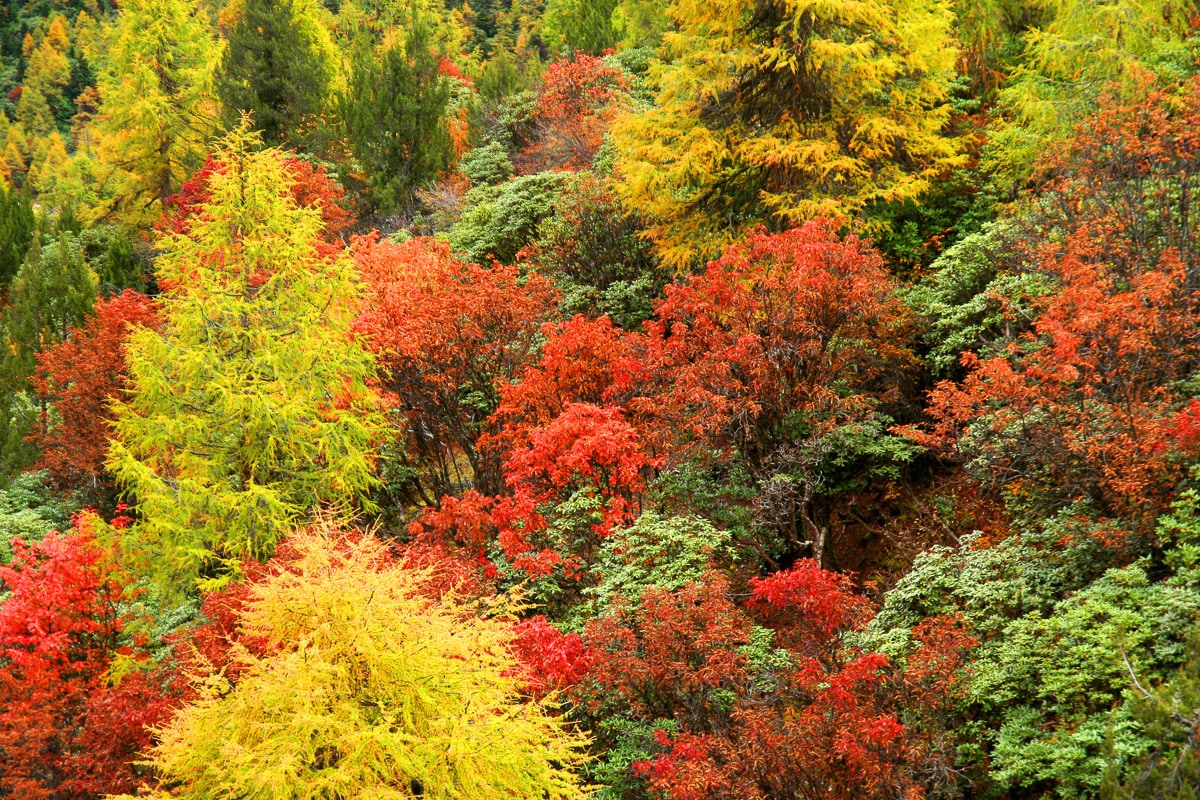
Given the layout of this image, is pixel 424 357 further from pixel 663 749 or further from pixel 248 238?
pixel 663 749

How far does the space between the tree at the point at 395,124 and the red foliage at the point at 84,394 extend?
885 cm

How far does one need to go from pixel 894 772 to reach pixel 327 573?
17.3 feet

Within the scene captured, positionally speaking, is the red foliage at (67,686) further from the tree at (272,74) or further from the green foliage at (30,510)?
the tree at (272,74)

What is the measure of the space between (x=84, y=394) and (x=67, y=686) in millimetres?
9917

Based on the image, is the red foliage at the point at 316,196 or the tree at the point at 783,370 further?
the red foliage at the point at 316,196

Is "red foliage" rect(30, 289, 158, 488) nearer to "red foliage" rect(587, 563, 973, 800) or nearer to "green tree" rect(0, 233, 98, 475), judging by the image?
"green tree" rect(0, 233, 98, 475)

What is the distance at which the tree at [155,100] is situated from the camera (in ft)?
113

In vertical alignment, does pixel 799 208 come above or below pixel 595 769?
above

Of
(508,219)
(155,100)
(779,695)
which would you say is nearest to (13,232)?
(155,100)

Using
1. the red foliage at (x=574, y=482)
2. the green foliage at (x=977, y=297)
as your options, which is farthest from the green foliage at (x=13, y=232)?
the green foliage at (x=977, y=297)

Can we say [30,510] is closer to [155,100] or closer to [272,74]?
[272,74]

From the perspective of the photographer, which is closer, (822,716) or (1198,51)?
(822,716)

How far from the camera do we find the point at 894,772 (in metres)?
7.56

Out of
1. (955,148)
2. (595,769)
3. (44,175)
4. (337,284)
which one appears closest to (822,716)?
(595,769)
